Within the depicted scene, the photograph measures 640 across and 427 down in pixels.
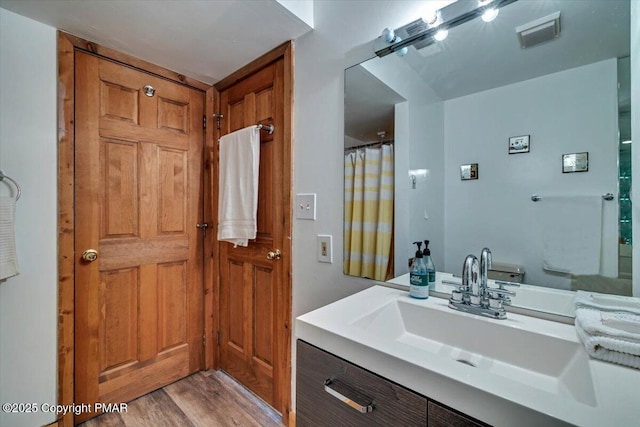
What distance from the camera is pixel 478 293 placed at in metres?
0.92

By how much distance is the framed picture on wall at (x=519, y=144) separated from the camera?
36.0 inches

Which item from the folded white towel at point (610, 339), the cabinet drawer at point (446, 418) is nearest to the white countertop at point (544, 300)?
the folded white towel at point (610, 339)

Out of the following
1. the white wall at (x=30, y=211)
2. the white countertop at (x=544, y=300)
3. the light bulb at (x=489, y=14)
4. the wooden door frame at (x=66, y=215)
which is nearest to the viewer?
the white countertop at (x=544, y=300)

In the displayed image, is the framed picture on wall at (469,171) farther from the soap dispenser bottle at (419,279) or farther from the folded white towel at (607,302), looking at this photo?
the folded white towel at (607,302)

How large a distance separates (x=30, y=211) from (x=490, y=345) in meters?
1.99

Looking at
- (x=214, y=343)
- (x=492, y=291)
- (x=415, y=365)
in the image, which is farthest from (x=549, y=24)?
(x=214, y=343)

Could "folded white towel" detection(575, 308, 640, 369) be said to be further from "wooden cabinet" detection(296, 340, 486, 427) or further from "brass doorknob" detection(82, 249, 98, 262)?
"brass doorknob" detection(82, 249, 98, 262)

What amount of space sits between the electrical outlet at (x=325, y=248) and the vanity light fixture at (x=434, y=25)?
0.85m

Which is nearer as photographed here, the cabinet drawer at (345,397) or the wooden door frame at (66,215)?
the cabinet drawer at (345,397)

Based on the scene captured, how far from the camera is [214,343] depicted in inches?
79.5

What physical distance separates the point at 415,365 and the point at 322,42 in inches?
56.4

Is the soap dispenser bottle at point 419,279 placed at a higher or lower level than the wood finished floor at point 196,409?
higher

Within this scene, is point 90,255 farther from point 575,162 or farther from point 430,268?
point 575,162

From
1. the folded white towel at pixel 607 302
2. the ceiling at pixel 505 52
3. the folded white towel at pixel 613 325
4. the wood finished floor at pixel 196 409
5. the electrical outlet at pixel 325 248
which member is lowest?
the wood finished floor at pixel 196 409
